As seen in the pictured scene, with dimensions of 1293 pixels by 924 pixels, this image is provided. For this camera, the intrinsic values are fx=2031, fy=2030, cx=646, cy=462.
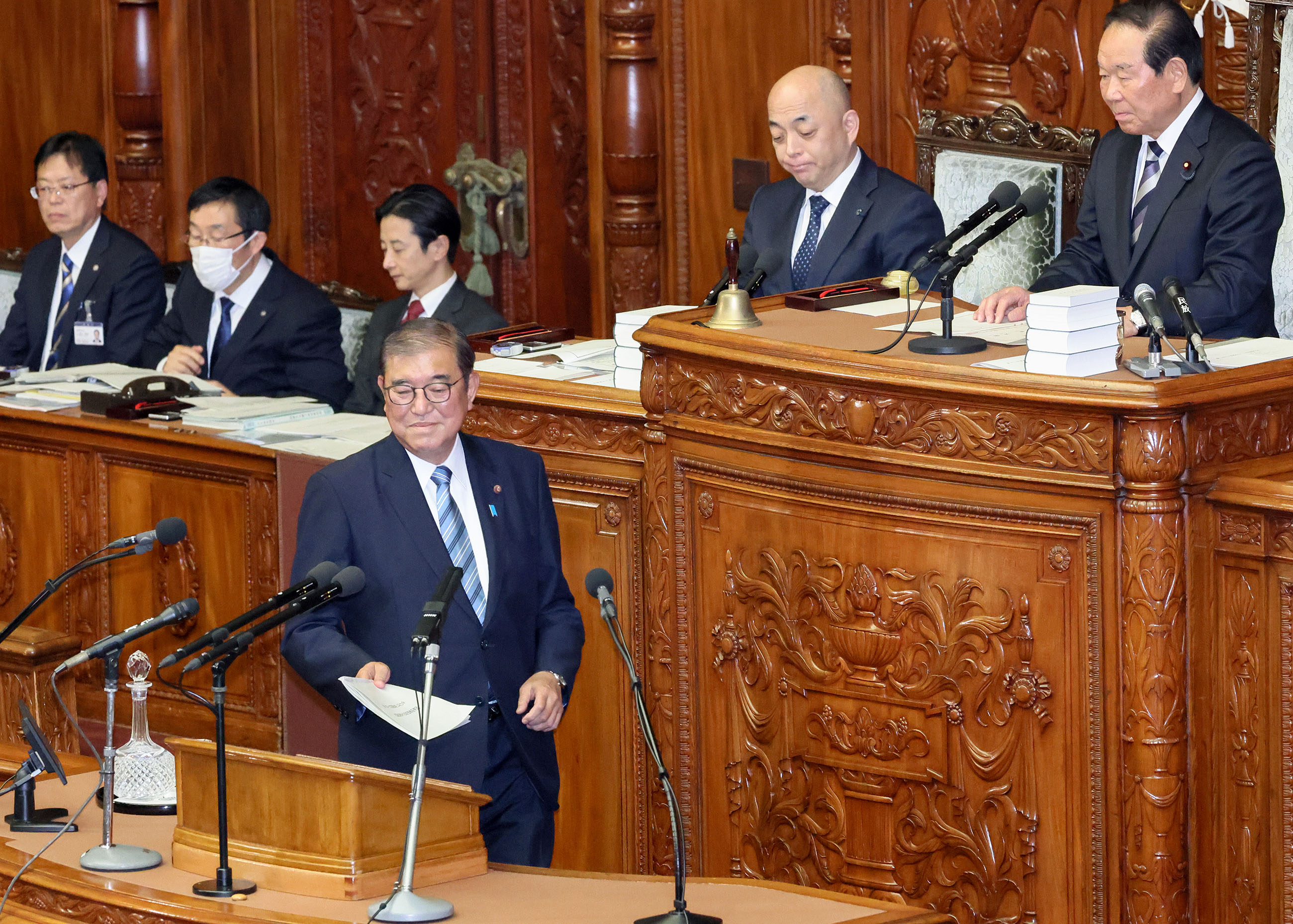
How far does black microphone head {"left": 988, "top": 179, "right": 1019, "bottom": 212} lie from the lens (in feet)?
12.3

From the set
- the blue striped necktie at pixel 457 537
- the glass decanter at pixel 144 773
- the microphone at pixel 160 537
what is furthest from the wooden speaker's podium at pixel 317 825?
the blue striped necktie at pixel 457 537

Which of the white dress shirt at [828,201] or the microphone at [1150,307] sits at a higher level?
the white dress shirt at [828,201]

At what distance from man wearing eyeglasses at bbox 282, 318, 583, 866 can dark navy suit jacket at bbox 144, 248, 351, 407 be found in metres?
2.71

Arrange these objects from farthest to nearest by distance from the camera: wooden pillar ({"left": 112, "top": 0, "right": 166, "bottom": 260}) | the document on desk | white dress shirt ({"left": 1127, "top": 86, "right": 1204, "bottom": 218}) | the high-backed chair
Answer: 1. wooden pillar ({"left": 112, "top": 0, "right": 166, "bottom": 260})
2. the high-backed chair
3. white dress shirt ({"left": 1127, "top": 86, "right": 1204, "bottom": 218})
4. the document on desk

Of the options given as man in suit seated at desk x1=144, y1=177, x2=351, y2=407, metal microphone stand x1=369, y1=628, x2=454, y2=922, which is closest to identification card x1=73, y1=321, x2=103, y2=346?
man in suit seated at desk x1=144, y1=177, x2=351, y2=407

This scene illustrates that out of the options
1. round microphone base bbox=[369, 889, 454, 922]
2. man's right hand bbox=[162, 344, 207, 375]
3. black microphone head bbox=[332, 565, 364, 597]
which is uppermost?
man's right hand bbox=[162, 344, 207, 375]

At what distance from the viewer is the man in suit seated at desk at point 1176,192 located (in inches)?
165

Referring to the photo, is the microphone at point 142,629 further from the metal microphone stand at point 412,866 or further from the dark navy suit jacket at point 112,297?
the dark navy suit jacket at point 112,297

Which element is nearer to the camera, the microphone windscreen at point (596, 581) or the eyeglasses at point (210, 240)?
the microphone windscreen at point (596, 581)

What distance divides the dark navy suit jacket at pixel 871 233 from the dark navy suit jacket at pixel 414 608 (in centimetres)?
135

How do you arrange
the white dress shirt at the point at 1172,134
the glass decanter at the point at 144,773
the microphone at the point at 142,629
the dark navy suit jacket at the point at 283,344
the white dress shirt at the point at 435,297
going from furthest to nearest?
the dark navy suit jacket at the point at 283,344 < the white dress shirt at the point at 435,297 < the white dress shirt at the point at 1172,134 < the glass decanter at the point at 144,773 < the microphone at the point at 142,629

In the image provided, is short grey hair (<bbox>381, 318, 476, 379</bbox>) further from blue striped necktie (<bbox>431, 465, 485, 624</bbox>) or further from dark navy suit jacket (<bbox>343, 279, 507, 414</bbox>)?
dark navy suit jacket (<bbox>343, 279, 507, 414</bbox>)

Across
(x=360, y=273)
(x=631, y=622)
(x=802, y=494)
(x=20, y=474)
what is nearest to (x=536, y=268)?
(x=360, y=273)

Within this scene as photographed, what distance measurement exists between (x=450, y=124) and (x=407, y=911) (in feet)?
18.7
